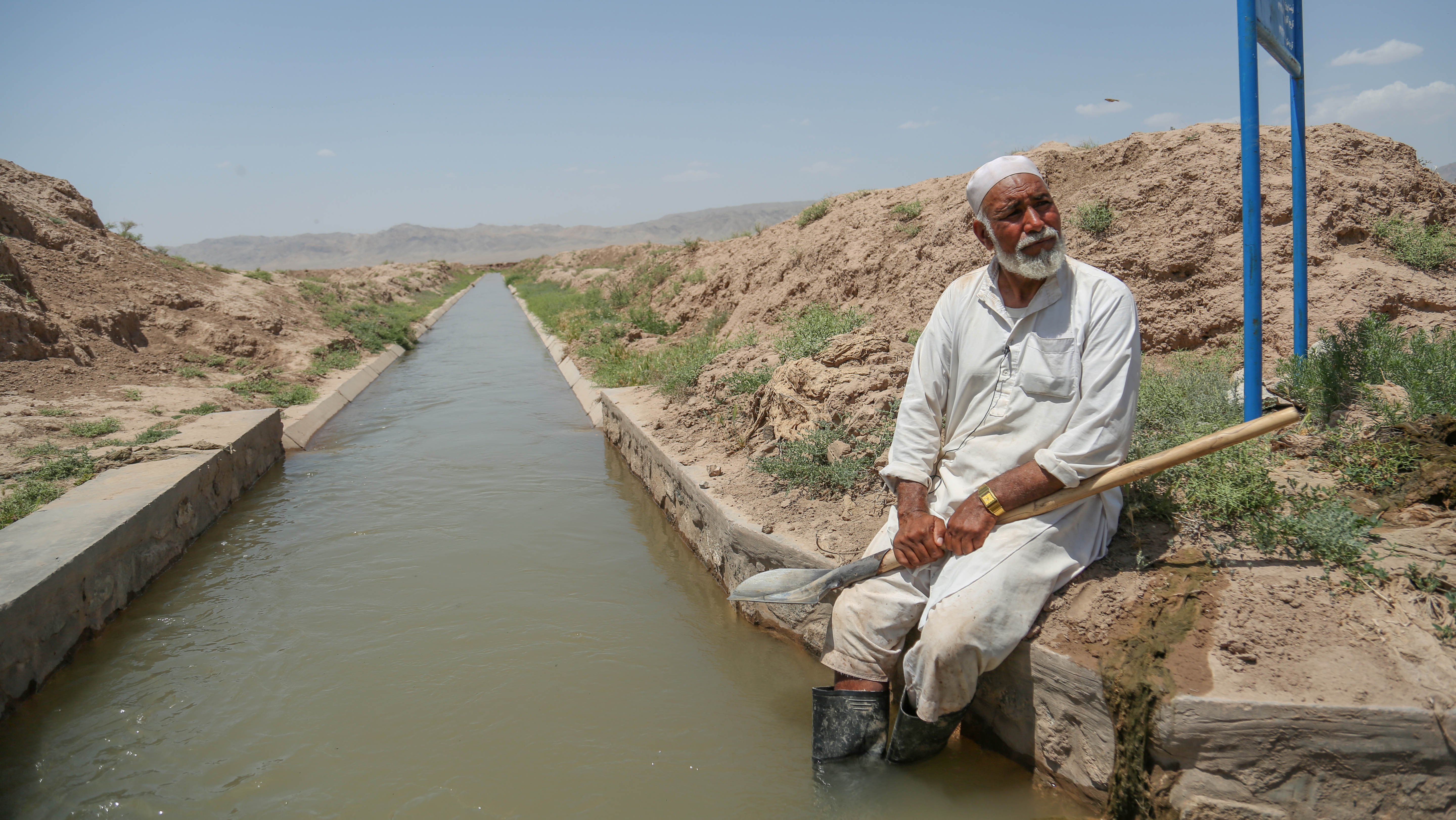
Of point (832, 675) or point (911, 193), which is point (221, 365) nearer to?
point (911, 193)

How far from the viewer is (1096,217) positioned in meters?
6.21

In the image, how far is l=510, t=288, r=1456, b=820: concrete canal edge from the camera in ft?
6.75

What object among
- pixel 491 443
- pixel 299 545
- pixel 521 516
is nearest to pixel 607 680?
pixel 521 516

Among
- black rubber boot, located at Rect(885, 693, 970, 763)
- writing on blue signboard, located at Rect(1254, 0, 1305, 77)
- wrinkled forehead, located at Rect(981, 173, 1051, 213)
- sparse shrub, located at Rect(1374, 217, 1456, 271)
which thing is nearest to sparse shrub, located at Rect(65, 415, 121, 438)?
black rubber boot, located at Rect(885, 693, 970, 763)

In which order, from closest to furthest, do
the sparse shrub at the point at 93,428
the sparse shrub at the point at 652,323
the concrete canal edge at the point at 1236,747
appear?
the concrete canal edge at the point at 1236,747 → the sparse shrub at the point at 93,428 → the sparse shrub at the point at 652,323

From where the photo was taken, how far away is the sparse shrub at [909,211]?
8.61 m

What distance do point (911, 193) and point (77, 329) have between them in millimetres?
10239

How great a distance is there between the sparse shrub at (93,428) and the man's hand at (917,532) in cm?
699

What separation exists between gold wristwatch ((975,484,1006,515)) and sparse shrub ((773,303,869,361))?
346 centimetres

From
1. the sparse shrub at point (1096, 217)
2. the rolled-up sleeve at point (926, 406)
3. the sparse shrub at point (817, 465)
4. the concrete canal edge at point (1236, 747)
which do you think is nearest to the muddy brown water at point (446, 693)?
the concrete canal edge at point (1236, 747)

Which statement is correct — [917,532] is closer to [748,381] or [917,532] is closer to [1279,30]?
[1279,30]

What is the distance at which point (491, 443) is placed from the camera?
8.28 m

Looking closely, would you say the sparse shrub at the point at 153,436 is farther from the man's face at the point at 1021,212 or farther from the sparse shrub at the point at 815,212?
the sparse shrub at the point at 815,212

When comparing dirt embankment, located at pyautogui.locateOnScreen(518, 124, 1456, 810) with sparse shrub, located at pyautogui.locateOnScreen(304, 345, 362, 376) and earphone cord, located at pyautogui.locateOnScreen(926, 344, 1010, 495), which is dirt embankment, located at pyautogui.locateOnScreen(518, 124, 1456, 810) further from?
sparse shrub, located at pyautogui.locateOnScreen(304, 345, 362, 376)
